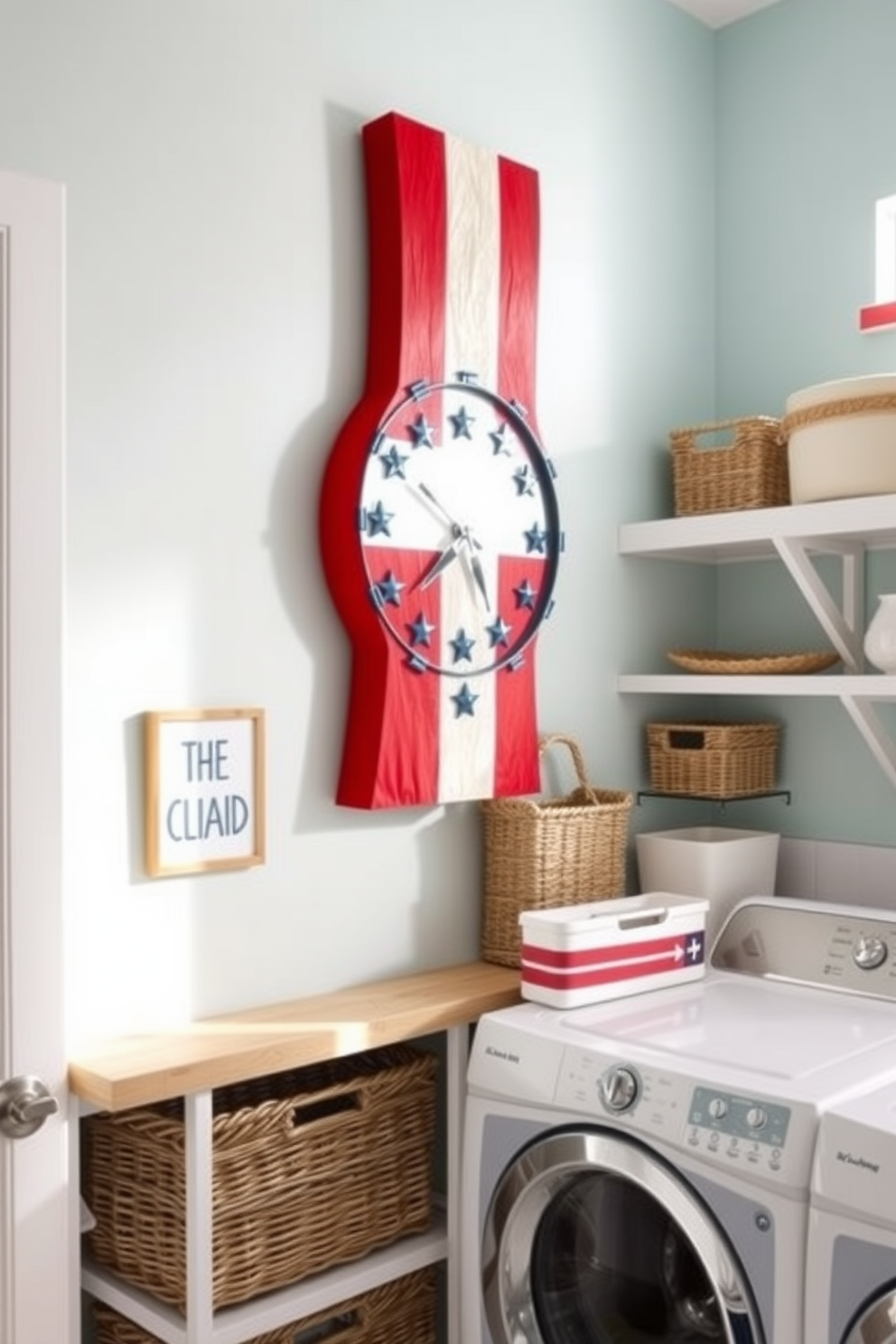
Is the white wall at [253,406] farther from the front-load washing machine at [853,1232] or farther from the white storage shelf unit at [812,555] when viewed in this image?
the front-load washing machine at [853,1232]

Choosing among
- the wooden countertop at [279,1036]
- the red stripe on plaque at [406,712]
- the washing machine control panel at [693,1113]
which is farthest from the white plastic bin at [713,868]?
the washing machine control panel at [693,1113]

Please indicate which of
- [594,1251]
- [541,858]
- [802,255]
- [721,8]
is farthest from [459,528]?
[721,8]

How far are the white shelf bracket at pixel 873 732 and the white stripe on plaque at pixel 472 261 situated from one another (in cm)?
91

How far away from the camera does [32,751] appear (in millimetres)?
1763

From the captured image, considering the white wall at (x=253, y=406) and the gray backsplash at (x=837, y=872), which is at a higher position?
the white wall at (x=253, y=406)

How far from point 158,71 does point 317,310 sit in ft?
1.45

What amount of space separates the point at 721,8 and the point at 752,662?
1530 millimetres

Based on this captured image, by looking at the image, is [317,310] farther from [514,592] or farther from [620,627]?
[620,627]

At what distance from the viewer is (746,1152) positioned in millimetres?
1713

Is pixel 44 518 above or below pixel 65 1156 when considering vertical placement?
above

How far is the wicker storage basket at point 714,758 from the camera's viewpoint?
267 centimetres

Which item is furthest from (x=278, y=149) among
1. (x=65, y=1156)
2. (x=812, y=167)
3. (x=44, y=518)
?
(x=65, y=1156)

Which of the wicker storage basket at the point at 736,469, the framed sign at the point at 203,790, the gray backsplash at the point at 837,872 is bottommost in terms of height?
the gray backsplash at the point at 837,872

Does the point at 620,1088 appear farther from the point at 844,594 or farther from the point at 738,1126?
the point at 844,594
